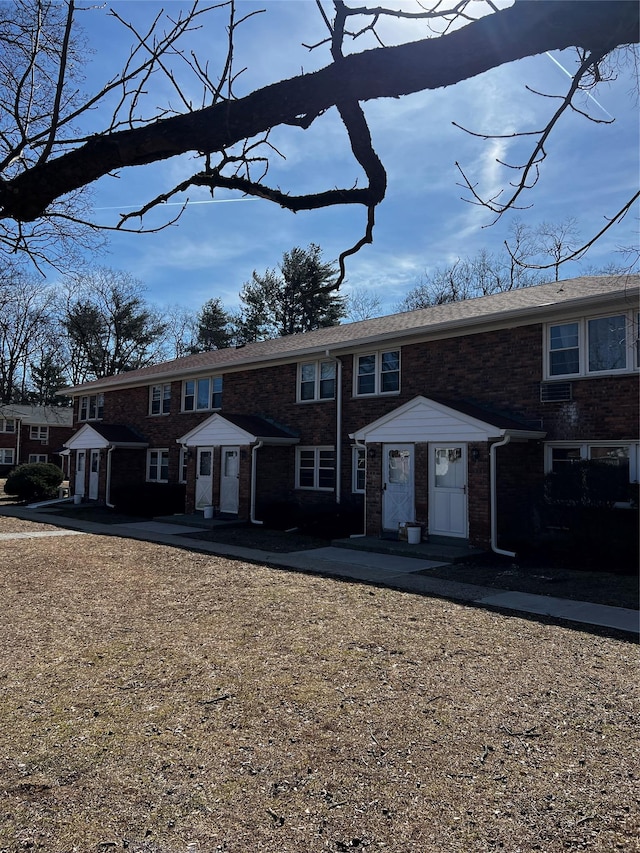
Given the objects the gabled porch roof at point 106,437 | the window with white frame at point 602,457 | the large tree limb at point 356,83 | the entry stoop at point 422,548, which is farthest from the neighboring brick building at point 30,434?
the large tree limb at point 356,83

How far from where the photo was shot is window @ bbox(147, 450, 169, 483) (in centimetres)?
2506

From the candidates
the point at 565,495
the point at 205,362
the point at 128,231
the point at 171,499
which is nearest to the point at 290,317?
the point at 205,362

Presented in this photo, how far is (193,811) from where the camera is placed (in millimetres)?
3334

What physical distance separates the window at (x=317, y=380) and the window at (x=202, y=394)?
4334 millimetres

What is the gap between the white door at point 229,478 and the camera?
1959 centimetres

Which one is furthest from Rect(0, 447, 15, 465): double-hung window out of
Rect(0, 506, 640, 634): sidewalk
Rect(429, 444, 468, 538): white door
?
Rect(429, 444, 468, 538): white door

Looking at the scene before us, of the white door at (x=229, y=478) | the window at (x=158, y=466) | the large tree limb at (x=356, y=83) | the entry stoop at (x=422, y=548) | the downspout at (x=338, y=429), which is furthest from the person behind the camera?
the window at (x=158, y=466)

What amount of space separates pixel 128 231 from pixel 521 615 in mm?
6942

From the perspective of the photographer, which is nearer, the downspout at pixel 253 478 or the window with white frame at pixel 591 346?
the window with white frame at pixel 591 346

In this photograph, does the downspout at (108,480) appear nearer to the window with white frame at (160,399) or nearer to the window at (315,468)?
the window with white frame at (160,399)

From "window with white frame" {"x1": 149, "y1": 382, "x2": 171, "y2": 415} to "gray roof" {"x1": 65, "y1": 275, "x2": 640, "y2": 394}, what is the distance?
153 cm

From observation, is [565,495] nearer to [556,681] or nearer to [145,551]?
[556,681]

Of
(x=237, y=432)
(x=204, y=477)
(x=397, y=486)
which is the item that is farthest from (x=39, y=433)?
(x=397, y=486)

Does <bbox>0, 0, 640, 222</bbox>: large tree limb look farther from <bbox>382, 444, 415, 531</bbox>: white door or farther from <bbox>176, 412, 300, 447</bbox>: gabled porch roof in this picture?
<bbox>176, 412, 300, 447</bbox>: gabled porch roof
